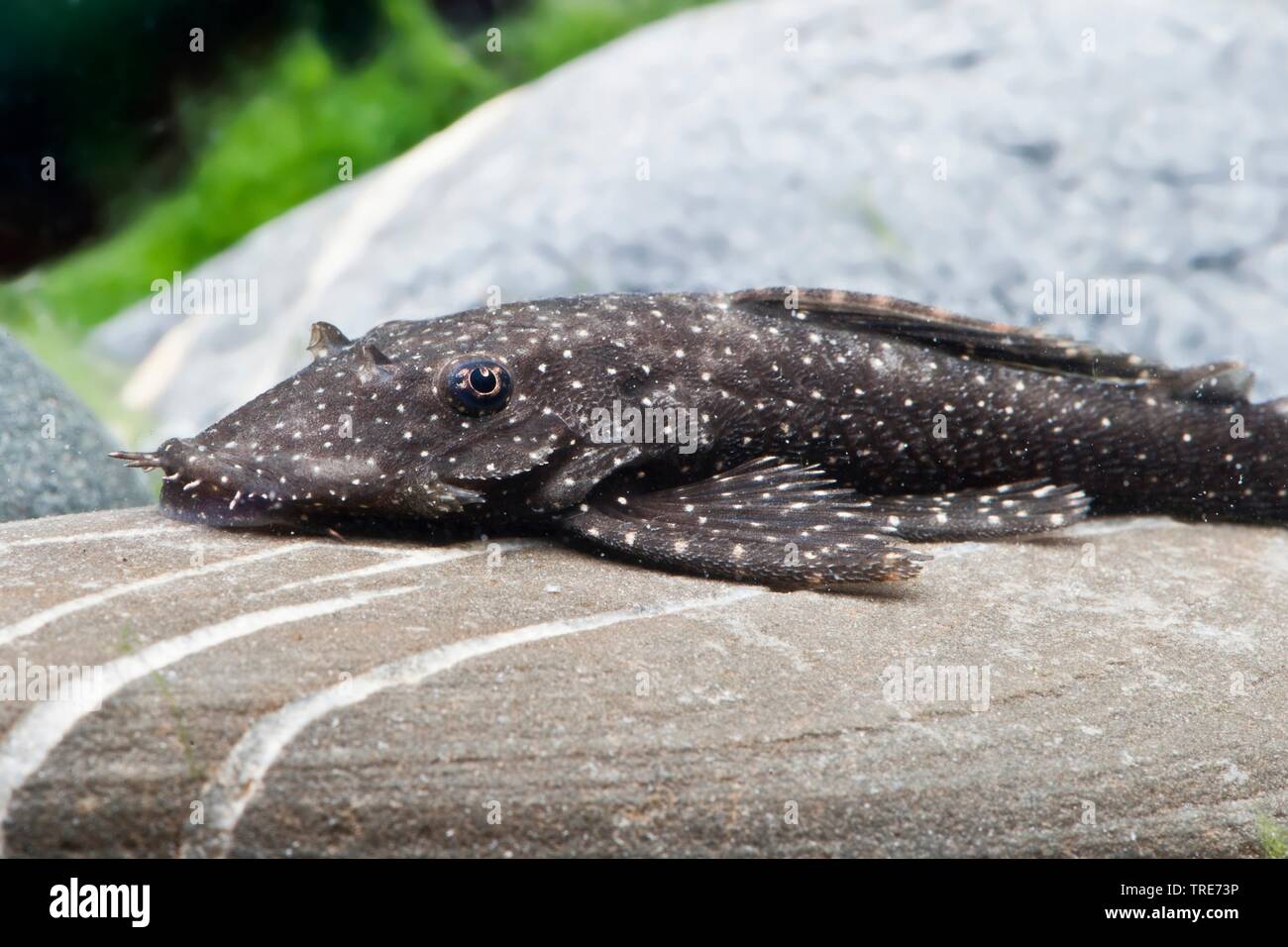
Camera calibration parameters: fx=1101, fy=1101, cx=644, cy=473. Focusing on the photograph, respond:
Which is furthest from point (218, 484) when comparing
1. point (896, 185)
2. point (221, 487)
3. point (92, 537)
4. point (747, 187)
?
point (896, 185)

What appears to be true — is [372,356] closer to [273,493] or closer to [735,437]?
[273,493]

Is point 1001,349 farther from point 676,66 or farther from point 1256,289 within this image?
point 676,66

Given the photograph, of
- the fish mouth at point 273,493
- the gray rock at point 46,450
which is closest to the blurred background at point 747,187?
the gray rock at point 46,450

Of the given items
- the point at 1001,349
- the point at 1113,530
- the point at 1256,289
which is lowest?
the point at 1113,530

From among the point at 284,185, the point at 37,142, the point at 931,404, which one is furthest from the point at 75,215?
the point at 931,404

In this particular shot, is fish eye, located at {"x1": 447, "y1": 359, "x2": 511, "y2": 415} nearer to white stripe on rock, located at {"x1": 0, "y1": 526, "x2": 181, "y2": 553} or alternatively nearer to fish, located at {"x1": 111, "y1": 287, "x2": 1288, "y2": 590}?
fish, located at {"x1": 111, "y1": 287, "x2": 1288, "y2": 590}

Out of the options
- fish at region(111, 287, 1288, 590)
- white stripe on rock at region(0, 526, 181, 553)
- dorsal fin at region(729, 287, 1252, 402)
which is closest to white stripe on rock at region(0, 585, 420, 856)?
fish at region(111, 287, 1288, 590)

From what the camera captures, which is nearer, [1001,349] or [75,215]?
[1001,349]
